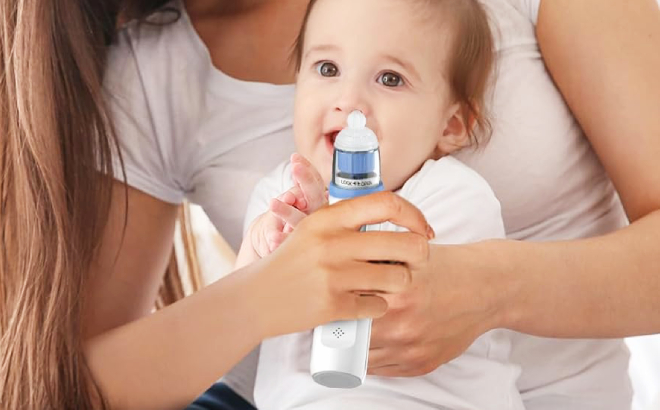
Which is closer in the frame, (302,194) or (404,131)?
(302,194)

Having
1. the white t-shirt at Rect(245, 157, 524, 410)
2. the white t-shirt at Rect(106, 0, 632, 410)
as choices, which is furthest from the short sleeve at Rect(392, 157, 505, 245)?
the white t-shirt at Rect(106, 0, 632, 410)

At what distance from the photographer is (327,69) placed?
160 cm

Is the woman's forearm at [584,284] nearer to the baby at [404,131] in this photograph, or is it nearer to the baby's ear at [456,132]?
the baby at [404,131]

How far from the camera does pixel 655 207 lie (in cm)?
163

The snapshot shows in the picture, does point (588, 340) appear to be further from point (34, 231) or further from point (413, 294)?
point (34, 231)

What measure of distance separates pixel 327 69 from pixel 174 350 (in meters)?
0.42

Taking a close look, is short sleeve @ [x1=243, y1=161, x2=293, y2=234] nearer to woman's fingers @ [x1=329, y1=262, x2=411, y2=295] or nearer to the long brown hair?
the long brown hair

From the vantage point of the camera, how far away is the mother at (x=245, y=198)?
1533 millimetres

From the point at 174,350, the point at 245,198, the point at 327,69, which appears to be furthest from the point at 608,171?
the point at 174,350

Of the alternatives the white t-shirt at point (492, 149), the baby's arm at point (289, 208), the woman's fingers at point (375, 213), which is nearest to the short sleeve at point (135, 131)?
the white t-shirt at point (492, 149)

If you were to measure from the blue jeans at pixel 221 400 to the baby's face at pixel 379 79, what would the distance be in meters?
0.48

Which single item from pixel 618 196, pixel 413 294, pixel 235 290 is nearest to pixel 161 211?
pixel 235 290

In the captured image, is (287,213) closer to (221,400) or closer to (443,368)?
(443,368)

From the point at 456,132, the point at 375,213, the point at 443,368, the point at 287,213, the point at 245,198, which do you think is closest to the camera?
the point at 375,213
